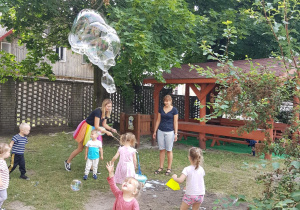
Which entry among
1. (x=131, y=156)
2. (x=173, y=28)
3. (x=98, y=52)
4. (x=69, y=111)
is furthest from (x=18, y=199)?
→ (x=69, y=111)

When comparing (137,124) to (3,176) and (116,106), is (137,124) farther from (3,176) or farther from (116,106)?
(3,176)

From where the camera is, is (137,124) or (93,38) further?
(137,124)

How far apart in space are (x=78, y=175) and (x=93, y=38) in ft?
9.60

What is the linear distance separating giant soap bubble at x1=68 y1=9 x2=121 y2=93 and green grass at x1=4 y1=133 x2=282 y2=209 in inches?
103

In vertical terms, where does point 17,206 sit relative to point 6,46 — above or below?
below

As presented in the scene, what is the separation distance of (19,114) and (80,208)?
8695 mm

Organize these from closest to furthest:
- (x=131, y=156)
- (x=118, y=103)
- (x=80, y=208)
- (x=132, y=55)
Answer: (x=80, y=208), (x=131, y=156), (x=132, y=55), (x=118, y=103)

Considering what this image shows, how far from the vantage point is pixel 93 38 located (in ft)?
21.1

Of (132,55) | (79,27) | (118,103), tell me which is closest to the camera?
(79,27)

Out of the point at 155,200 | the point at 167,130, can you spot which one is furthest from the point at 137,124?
the point at 155,200

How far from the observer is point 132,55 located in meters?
7.80

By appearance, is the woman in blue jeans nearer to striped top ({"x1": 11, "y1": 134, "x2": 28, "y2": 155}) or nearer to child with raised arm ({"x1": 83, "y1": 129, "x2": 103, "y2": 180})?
child with raised arm ({"x1": 83, "y1": 129, "x2": 103, "y2": 180})

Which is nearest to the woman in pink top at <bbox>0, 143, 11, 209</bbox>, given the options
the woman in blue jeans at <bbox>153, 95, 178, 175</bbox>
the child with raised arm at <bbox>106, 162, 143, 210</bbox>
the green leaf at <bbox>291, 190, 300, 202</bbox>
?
the child with raised arm at <bbox>106, 162, 143, 210</bbox>

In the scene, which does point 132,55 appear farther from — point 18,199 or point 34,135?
point 34,135
